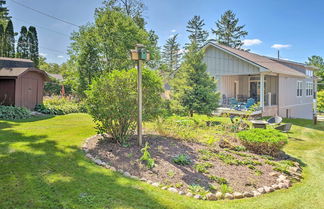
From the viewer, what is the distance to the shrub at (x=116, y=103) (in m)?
5.24

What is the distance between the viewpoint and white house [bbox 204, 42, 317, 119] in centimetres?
1454

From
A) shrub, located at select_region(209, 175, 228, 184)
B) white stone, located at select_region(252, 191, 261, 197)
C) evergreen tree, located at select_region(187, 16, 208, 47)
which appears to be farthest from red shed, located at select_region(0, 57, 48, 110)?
evergreen tree, located at select_region(187, 16, 208, 47)

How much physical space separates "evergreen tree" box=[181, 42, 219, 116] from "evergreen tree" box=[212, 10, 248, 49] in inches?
1120

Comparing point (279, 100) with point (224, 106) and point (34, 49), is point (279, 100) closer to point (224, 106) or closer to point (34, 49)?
point (224, 106)

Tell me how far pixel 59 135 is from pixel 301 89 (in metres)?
21.8

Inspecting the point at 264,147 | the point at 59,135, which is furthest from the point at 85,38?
the point at 264,147

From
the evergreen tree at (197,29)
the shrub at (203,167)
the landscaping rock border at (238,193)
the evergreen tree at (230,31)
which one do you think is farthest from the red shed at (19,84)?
the evergreen tree at (230,31)

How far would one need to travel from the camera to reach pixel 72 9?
15.7 m

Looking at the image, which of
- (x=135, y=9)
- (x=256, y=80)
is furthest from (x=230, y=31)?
(x=256, y=80)

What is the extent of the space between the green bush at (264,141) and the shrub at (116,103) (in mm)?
3139

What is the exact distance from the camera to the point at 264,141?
5770mm

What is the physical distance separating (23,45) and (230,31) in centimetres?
2920

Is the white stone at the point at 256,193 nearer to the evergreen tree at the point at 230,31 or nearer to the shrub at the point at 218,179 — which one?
the shrub at the point at 218,179

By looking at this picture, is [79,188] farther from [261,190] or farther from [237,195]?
[261,190]
